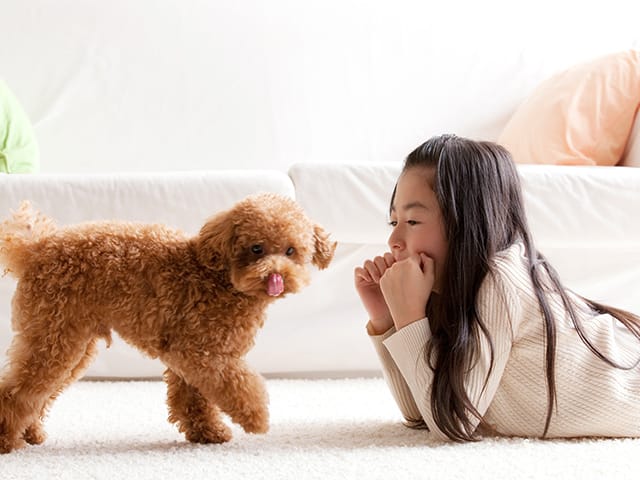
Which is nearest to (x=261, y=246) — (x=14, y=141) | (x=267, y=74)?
(x=14, y=141)

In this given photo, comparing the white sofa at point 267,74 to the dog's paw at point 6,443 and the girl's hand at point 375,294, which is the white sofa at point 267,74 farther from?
the dog's paw at point 6,443

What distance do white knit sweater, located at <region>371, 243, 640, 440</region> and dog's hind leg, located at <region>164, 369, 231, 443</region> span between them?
0.86 ft

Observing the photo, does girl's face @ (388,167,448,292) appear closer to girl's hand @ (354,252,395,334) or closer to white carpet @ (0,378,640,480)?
girl's hand @ (354,252,395,334)

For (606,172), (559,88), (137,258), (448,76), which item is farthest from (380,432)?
(448,76)

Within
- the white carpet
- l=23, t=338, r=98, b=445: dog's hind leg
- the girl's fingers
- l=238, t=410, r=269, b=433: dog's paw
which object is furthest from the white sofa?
l=238, t=410, r=269, b=433: dog's paw

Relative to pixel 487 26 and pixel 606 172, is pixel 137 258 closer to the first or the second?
pixel 606 172

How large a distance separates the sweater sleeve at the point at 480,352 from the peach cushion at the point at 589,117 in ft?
3.37

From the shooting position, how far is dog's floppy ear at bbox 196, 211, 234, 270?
111 centimetres

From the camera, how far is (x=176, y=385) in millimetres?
1224

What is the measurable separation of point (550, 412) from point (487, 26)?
67.8 inches

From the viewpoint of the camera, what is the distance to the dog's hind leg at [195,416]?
1191 millimetres

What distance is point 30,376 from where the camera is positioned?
111 cm

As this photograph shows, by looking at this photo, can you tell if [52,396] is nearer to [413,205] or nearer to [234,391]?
[234,391]

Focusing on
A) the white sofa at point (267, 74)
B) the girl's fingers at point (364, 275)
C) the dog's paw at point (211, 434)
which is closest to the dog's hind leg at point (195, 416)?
the dog's paw at point (211, 434)
